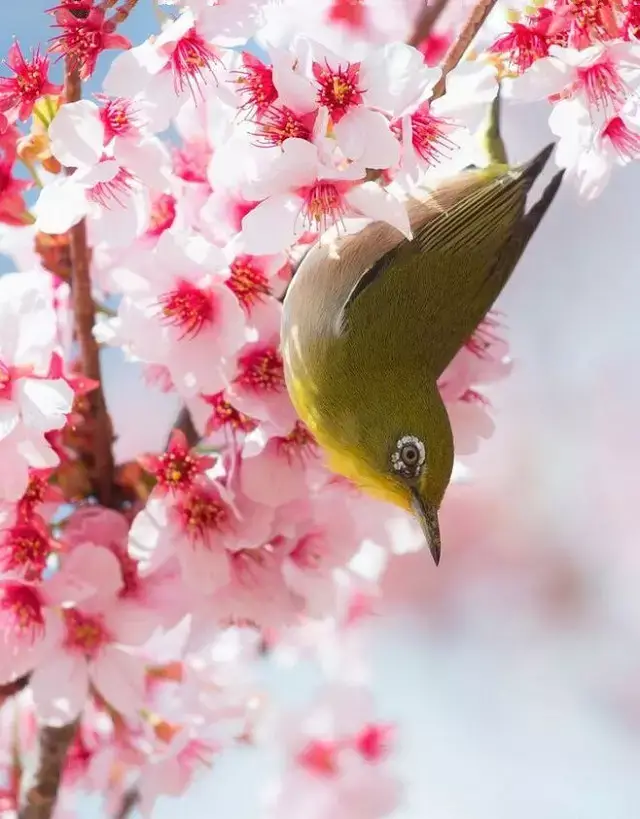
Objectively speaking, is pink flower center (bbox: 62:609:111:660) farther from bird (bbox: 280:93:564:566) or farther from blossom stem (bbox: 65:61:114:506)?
bird (bbox: 280:93:564:566)

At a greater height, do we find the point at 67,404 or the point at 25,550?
the point at 67,404

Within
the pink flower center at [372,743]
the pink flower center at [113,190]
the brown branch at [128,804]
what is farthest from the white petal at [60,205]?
the pink flower center at [372,743]

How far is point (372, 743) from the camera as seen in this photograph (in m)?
1.05

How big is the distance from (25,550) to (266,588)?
18 centimetres

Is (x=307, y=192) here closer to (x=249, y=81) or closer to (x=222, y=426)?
(x=249, y=81)

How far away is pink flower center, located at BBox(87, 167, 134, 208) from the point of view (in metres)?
0.56

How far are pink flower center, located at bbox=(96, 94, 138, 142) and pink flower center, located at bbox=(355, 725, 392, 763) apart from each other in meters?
0.73

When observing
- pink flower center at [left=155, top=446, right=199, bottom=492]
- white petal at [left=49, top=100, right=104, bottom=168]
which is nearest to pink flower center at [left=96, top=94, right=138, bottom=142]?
white petal at [left=49, top=100, right=104, bottom=168]

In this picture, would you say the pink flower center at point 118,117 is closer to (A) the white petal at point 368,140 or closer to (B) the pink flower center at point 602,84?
(A) the white petal at point 368,140

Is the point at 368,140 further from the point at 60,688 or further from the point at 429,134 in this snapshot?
the point at 60,688

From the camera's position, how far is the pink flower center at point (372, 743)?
3.45 feet

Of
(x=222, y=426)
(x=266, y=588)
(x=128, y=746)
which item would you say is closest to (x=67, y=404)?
(x=222, y=426)

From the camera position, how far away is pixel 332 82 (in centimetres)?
51

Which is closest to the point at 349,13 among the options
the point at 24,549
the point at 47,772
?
the point at 24,549
